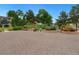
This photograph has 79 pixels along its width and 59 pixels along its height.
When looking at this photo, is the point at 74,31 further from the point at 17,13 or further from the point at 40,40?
the point at 17,13

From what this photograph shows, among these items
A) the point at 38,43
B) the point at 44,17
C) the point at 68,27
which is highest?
the point at 44,17

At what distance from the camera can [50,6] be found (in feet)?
13.8

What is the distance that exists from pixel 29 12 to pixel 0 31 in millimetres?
523

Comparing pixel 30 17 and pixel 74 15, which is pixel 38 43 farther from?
pixel 74 15

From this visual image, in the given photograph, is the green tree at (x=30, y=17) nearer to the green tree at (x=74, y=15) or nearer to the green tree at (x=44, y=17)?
the green tree at (x=44, y=17)

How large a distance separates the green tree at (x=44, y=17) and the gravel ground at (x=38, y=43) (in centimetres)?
18

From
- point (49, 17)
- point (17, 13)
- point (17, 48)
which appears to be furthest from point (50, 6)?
point (17, 48)

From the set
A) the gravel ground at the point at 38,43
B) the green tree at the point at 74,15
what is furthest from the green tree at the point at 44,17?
the green tree at the point at 74,15

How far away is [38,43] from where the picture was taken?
13.9ft

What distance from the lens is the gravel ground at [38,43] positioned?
4.17 m

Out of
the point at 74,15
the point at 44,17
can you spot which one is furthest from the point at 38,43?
the point at 74,15

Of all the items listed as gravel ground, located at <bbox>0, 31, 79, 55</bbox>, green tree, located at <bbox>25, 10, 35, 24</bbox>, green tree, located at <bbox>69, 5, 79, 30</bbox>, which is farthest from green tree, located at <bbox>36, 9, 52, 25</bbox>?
green tree, located at <bbox>69, 5, 79, 30</bbox>

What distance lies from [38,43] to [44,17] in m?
0.41

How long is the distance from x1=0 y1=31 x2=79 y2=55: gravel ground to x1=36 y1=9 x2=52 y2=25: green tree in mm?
183
